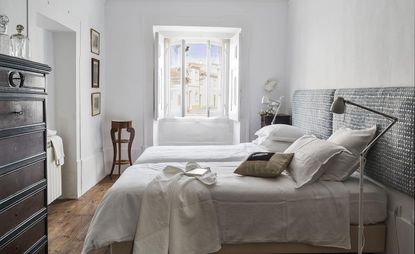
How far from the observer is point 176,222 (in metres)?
2.55

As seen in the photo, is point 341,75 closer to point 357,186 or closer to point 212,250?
point 357,186

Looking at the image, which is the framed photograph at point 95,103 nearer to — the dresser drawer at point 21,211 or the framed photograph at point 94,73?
the framed photograph at point 94,73

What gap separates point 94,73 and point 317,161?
11.9 feet

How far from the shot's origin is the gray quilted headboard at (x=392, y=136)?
249 cm

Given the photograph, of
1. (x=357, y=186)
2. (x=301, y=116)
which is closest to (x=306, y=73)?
(x=301, y=116)

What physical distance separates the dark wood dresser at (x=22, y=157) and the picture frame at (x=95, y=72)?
9.29ft

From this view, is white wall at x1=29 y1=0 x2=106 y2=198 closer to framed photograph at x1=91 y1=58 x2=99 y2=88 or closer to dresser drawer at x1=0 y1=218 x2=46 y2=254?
framed photograph at x1=91 y1=58 x2=99 y2=88

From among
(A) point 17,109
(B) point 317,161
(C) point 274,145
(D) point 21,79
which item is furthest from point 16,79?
(C) point 274,145

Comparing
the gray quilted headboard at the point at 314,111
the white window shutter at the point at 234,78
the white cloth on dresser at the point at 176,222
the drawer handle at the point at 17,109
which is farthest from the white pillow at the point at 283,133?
the drawer handle at the point at 17,109

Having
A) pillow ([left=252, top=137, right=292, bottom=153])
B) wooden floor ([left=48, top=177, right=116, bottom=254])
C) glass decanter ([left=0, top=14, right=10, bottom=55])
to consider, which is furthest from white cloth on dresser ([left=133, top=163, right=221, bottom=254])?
pillow ([left=252, top=137, right=292, bottom=153])

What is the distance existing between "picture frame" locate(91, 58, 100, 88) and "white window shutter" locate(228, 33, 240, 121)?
7.09 ft

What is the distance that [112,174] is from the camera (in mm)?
5902

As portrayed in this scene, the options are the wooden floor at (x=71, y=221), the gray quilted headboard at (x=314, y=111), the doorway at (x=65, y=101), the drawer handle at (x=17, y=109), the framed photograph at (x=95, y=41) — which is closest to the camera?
the drawer handle at (x=17, y=109)

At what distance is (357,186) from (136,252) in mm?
1668
